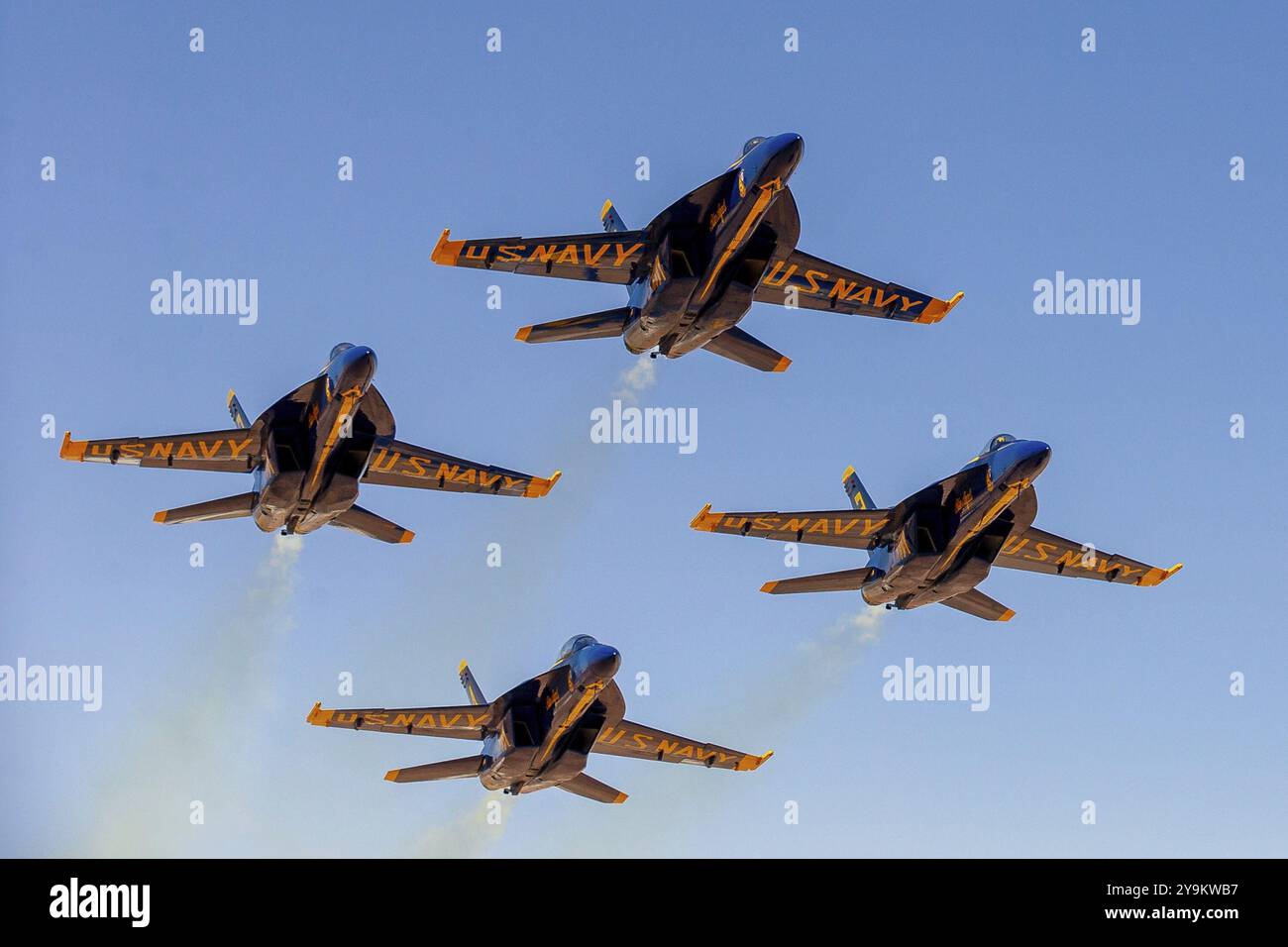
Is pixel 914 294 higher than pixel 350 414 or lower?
higher

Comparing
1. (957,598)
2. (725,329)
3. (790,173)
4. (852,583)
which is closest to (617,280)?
(725,329)

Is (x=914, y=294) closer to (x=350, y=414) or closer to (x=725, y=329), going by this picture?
(x=725, y=329)

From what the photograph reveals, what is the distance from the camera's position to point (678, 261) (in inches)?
1946

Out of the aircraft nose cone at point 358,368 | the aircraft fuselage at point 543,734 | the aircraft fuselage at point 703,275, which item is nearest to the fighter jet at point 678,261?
the aircraft fuselage at point 703,275

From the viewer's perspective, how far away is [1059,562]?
5953 cm

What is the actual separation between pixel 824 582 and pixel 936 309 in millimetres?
10637

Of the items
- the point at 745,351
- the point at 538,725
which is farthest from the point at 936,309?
the point at 538,725

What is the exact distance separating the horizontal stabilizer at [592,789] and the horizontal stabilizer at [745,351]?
18.2 m

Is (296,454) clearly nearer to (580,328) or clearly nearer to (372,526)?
(372,526)

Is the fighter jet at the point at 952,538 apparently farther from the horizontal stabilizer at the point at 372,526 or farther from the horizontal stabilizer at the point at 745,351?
the horizontal stabilizer at the point at 372,526

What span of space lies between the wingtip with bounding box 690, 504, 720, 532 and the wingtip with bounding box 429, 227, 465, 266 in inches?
512

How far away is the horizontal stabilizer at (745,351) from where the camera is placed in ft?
176
